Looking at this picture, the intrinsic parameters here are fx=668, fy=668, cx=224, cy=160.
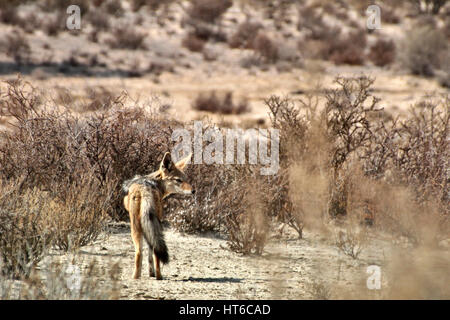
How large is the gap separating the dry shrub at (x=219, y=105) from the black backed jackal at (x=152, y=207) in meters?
11.9

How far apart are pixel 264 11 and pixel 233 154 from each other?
2869 centimetres

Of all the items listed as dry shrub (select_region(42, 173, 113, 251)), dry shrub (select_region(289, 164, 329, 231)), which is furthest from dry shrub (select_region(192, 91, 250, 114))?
dry shrub (select_region(42, 173, 113, 251))

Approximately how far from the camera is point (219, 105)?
740 inches

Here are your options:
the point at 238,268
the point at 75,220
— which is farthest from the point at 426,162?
the point at 75,220

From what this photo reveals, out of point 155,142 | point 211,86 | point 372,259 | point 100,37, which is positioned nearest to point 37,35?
point 100,37

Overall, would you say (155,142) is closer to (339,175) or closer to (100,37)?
(339,175)

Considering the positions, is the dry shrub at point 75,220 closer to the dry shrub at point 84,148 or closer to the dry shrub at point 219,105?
the dry shrub at point 84,148

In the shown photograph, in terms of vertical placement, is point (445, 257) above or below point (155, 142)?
below

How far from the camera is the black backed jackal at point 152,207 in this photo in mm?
5617

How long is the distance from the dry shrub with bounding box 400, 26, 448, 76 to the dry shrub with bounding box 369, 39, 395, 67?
36.2 inches

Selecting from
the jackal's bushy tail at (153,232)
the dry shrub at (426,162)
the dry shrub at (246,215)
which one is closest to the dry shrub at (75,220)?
the jackal's bushy tail at (153,232)

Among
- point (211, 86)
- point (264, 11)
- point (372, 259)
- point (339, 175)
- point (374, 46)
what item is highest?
point (264, 11)

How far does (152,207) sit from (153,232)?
0.80 feet
